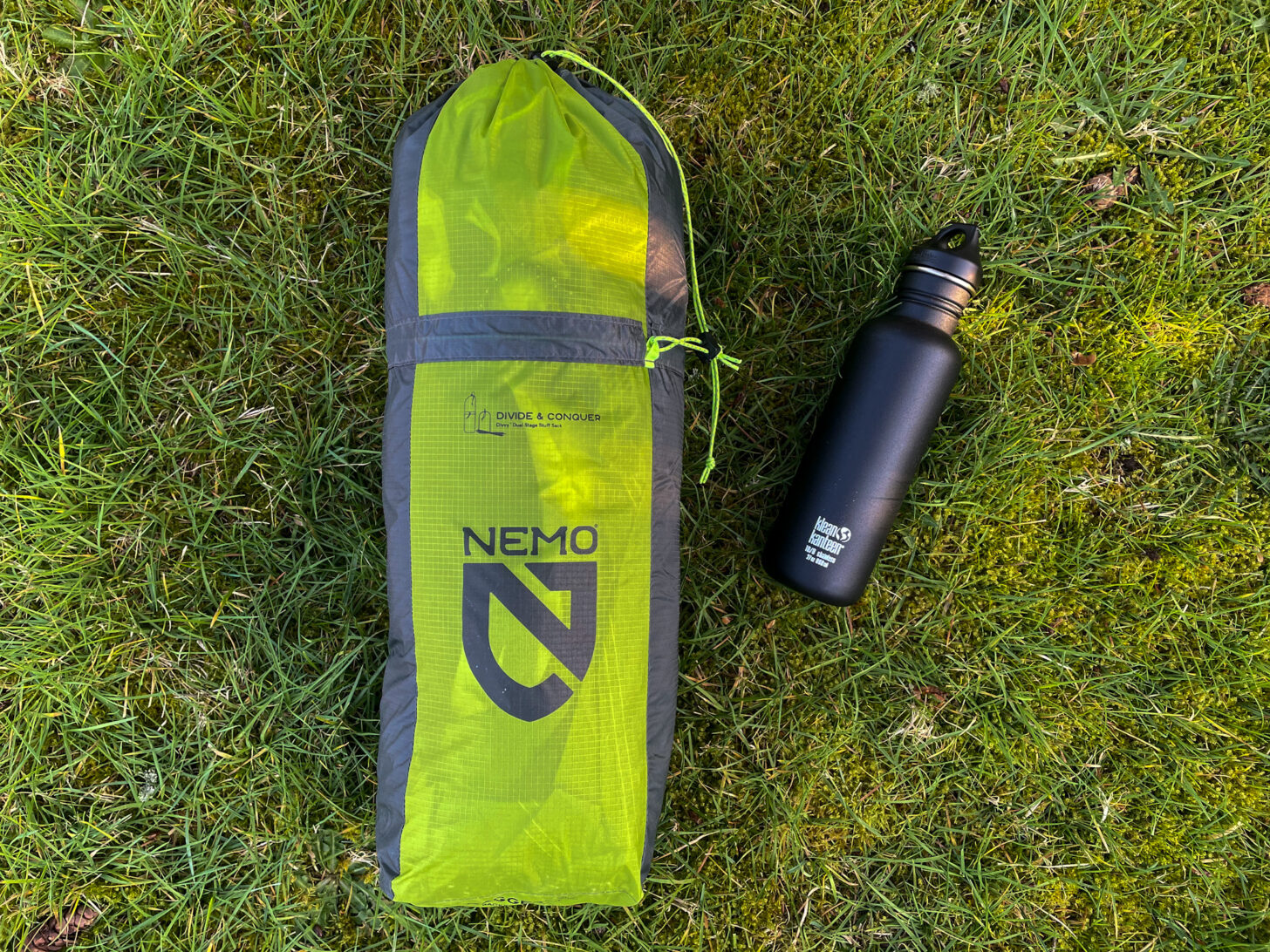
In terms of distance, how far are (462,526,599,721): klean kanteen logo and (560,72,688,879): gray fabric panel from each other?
267 millimetres

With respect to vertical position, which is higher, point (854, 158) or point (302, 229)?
point (854, 158)

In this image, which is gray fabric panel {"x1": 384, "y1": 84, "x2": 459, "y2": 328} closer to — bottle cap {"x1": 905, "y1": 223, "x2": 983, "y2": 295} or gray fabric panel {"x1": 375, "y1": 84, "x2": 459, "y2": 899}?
gray fabric panel {"x1": 375, "y1": 84, "x2": 459, "y2": 899}

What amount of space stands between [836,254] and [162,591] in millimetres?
2518

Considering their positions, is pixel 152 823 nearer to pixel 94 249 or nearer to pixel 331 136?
pixel 94 249

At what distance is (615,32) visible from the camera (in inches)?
93.5

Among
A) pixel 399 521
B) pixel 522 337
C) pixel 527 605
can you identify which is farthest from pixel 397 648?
pixel 522 337

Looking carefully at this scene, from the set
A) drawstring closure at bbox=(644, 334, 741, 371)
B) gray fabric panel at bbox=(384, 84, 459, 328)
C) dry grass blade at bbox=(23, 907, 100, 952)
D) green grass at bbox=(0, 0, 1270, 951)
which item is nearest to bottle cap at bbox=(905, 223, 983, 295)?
green grass at bbox=(0, 0, 1270, 951)

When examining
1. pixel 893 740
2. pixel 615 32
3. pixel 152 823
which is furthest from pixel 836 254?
pixel 152 823

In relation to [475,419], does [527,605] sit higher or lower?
lower

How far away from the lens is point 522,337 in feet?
5.98

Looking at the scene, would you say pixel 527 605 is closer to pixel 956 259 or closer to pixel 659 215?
pixel 659 215

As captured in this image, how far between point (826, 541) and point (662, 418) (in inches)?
24.4

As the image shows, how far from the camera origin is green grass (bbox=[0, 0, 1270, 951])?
2326 millimetres

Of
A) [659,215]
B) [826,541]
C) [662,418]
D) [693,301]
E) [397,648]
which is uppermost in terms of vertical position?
[659,215]
